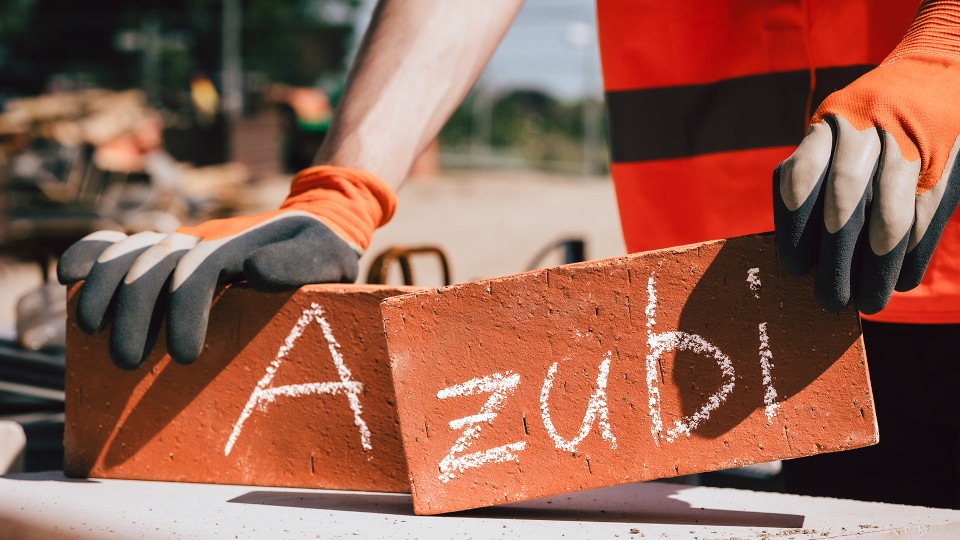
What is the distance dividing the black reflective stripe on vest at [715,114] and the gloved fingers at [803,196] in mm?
440

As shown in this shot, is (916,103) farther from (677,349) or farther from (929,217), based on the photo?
(677,349)

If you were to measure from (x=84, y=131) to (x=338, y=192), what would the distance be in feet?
40.2

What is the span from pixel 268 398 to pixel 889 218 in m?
0.86

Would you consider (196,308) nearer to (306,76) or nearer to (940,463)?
(940,463)

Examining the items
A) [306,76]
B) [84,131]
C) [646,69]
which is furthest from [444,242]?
[306,76]

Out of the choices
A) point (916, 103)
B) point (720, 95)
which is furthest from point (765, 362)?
point (720, 95)

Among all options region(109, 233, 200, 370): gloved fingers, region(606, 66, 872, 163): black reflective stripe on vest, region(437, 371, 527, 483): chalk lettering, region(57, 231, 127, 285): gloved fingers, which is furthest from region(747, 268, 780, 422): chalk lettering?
region(57, 231, 127, 285): gloved fingers

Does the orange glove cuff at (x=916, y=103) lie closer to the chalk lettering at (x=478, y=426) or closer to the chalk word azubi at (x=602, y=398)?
the chalk word azubi at (x=602, y=398)

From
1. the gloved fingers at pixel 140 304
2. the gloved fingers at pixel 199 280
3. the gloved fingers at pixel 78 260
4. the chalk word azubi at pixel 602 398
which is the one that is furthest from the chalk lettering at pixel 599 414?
the gloved fingers at pixel 78 260

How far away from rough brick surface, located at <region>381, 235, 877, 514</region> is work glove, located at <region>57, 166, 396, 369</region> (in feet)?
0.69

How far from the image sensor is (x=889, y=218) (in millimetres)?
878

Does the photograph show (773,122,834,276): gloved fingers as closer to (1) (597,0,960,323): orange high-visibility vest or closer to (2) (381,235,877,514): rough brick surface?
(2) (381,235,877,514): rough brick surface

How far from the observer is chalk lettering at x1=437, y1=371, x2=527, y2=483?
106 centimetres

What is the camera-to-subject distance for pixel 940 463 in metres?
1.38
